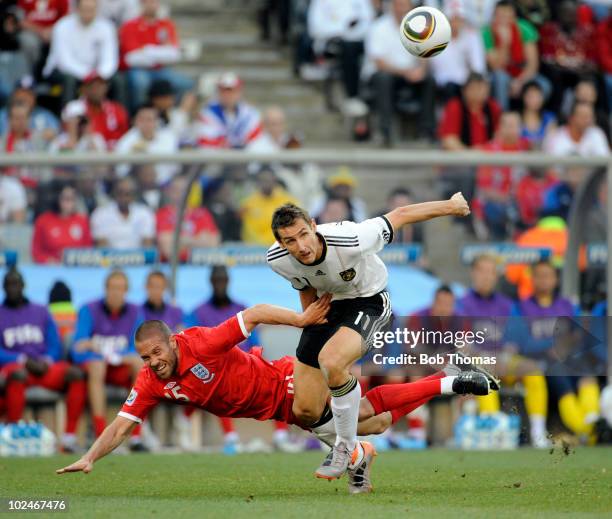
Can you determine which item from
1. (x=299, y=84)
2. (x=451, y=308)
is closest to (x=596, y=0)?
(x=299, y=84)

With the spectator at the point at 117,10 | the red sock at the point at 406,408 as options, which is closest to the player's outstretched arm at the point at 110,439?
the red sock at the point at 406,408

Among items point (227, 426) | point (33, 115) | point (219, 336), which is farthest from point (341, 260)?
point (33, 115)

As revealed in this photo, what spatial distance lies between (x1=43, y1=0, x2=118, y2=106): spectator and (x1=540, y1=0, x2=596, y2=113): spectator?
5.51 meters

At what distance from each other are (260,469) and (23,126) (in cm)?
587

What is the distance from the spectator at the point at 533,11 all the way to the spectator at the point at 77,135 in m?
6.03

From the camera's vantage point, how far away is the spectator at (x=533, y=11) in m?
17.8

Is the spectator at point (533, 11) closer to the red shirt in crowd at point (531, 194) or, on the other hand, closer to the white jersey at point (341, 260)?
the red shirt in crowd at point (531, 194)

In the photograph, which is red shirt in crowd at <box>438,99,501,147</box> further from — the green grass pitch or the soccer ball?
the soccer ball

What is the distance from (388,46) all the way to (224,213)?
13.7ft

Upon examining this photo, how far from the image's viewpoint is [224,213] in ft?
43.1

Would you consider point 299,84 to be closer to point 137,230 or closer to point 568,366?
point 137,230

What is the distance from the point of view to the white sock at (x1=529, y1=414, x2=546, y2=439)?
12961 mm

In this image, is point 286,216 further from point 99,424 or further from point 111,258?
point 111,258

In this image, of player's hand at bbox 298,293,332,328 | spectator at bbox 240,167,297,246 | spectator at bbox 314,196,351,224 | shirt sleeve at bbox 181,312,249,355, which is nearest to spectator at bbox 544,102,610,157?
spectator at bbox 314,196,351,224
